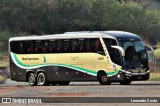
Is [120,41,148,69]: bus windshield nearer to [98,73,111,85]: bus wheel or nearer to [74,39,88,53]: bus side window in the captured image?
[98,73,111,85]: bus wheel

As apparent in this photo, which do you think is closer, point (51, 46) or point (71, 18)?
point (51, 46)

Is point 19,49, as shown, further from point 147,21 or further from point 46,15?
point 147,21

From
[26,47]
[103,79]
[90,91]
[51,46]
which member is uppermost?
[51,46]

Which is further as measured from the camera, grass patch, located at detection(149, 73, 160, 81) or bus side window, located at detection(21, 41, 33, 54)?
grass patch, located at detection(149, 73, 160, 81)

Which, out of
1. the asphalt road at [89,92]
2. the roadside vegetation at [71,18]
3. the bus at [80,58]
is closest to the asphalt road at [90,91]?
the asphalt road at [89,92]

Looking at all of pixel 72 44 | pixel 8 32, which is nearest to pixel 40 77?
pixel 72 44

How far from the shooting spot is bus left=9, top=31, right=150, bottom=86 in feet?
111

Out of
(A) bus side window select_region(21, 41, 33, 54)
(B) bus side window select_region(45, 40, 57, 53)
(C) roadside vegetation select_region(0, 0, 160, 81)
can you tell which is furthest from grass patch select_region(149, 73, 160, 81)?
(C) roadside vegetation select_region(0, 0, 160, 81)

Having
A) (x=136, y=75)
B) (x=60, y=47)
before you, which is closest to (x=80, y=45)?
(x=60, y=47)

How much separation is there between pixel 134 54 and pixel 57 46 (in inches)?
199

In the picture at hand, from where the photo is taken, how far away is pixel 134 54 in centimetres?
3444

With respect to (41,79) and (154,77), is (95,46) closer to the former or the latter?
(41,79)

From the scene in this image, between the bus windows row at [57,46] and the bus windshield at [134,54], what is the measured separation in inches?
63.3

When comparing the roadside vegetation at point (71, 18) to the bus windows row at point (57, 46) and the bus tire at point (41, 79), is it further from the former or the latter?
the bus tire at point (41, 79)
